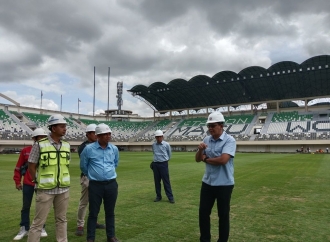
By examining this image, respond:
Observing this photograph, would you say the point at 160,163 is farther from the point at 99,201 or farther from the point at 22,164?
the point at 22,164

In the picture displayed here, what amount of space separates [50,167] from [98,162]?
3.03 ft

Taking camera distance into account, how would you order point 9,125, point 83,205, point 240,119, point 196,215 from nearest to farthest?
point 83,205 → point 196,215 → point 9,125 → point 240,119

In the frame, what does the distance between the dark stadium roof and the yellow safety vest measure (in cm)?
4889

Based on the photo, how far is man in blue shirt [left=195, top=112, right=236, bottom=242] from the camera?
4418mm

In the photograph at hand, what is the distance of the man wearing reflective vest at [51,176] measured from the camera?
413cm

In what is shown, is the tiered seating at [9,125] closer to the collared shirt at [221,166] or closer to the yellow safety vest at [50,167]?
the yellow safety vest at [50,167]

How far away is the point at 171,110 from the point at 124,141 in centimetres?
1459

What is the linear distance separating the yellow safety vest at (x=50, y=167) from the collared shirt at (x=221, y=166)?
2.15 meters

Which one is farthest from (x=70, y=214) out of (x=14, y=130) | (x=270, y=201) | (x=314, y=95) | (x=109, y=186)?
(x=314, y=95)

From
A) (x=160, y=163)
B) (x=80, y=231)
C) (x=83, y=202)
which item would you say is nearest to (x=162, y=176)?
(x=160, y=163)

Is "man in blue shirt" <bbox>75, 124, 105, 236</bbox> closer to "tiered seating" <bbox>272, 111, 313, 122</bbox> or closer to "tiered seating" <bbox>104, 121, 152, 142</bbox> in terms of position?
"tiered seating" <bbox>272, 111, 313, 122</bbox>

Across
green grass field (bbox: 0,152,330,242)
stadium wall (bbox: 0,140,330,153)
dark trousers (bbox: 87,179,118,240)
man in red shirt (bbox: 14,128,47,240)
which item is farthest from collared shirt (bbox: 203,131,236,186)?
stadium wall (bbox: 0,140,330,153)

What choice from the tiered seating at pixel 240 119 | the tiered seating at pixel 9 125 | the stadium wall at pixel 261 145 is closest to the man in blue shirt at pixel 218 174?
the stadium wall at pixel 261 145

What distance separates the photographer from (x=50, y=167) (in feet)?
13.7
